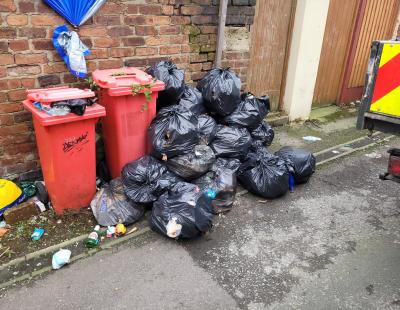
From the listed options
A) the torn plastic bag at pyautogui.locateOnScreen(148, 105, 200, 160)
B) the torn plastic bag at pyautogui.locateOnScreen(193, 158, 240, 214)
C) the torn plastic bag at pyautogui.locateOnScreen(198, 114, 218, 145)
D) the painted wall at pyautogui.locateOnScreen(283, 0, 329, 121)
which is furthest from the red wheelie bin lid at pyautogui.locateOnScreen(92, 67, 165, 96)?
the painted wall at pyautogui.locateOnScreen(283, 0, 329, 121)

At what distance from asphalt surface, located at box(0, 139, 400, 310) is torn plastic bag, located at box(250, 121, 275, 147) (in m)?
0.93

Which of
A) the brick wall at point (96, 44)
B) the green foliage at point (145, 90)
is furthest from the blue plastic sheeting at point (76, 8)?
the green foliage at point (145, 90)

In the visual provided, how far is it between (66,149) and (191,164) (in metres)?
1.07

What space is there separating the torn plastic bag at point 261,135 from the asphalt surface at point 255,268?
927 mm

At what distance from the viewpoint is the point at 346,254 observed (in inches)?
114

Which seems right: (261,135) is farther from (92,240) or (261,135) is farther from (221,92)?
(92,240)

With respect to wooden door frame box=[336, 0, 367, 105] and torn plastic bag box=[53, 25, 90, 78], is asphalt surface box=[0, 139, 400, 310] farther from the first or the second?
wooden door frame box=[336, 0, 367, 105]

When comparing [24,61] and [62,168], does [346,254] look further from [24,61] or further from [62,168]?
[24,61]

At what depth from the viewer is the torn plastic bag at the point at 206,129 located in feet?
11.7

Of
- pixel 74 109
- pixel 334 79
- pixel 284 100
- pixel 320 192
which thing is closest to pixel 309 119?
pixel 284 100

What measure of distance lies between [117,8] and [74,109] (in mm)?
1258

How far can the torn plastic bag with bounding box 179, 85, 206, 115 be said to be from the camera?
3627 mm

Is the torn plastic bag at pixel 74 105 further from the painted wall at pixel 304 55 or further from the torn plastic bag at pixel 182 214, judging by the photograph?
the painted wall at pixel 304 55

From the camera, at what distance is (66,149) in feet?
9.30
